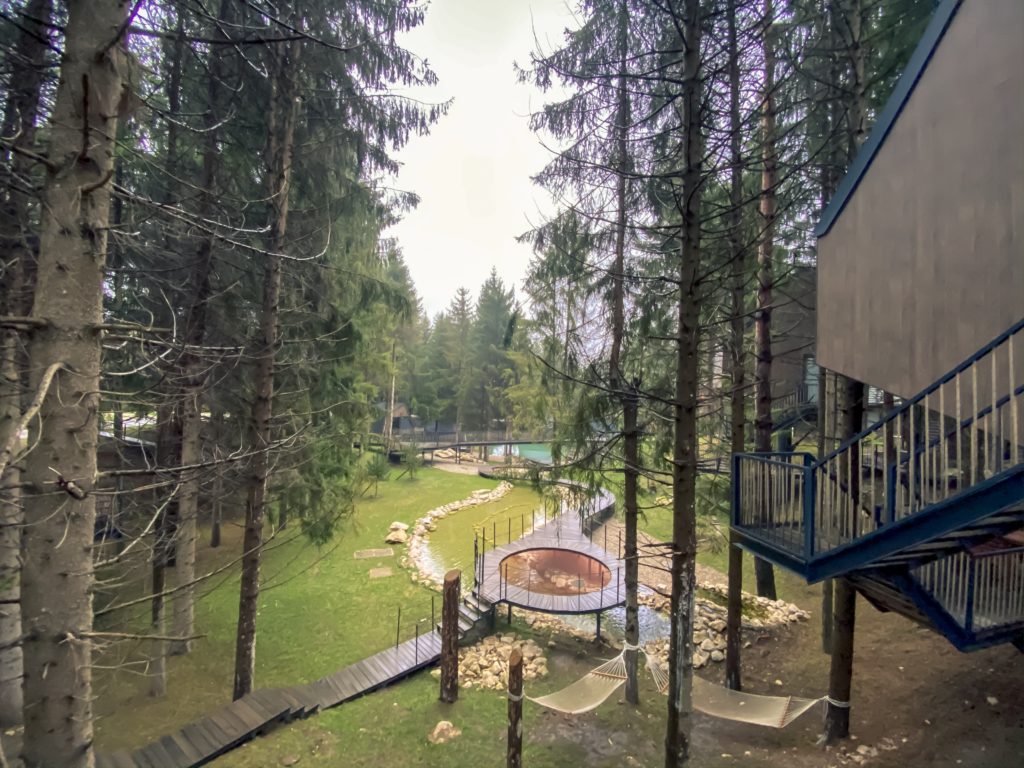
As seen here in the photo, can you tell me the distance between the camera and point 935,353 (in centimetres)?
421

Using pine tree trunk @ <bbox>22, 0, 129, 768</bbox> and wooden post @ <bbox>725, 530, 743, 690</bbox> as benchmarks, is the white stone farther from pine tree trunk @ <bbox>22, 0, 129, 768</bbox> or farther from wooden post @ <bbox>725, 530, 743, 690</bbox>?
pine tree trunk @ <bbox>22, 0, 129, 768</bbox>

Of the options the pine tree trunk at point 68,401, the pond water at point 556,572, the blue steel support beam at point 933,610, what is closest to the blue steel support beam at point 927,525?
the blue steel support beam at point 933,610

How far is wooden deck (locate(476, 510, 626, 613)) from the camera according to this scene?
9328 millimetres

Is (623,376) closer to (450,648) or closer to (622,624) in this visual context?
(450,648)

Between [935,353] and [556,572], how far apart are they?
10.1m

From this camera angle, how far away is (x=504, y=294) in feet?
120

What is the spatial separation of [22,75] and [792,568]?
349 inches

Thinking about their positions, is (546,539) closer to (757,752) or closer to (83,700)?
(757,752)

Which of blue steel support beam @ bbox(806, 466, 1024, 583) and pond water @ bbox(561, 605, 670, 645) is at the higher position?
blue steel support beam @ bbox(806, 466, 1024, 583)

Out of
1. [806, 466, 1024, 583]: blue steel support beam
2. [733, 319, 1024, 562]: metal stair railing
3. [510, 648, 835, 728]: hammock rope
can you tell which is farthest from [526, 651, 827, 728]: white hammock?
[806, 466, 1024, 583]: blue steel support beam

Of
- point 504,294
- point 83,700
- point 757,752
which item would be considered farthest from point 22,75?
point 504,294

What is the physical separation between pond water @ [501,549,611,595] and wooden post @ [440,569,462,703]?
3138mm

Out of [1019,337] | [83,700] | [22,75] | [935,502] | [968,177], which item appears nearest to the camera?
[83,700]

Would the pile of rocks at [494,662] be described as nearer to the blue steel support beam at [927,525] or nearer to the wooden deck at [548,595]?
the wooden deck at [548,595]
